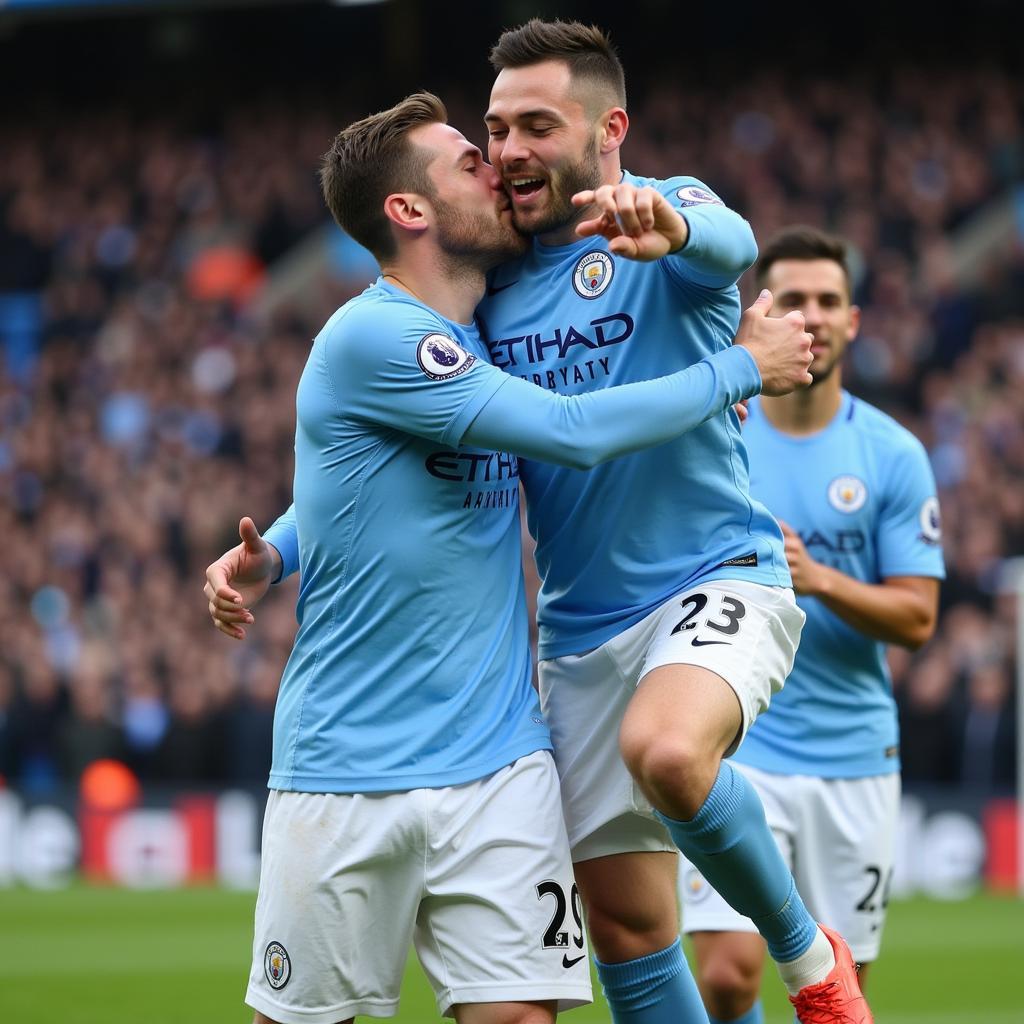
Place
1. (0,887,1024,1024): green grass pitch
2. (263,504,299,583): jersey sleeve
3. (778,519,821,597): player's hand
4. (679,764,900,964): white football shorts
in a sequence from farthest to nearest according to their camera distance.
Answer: (0,887,1024,1024): green grass pitch
(679,764,900,964): white football shorts
(778,519,821,597): player's hand
(263,504,299,583): jersey sleeve

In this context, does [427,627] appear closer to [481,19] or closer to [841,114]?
[841,114]

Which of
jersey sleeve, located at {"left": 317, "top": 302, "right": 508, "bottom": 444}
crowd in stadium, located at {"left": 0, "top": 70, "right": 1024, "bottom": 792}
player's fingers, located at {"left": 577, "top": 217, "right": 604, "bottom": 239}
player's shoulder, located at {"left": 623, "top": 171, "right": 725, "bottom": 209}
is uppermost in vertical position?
crowd in stadium, located at {"left": 0, "top": 70, "right": 1024, "bottom": 792}

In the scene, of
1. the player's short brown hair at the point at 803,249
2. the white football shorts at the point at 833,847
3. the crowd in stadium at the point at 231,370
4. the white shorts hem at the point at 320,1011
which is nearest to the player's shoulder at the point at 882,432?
the player's short brown hair at the point at 803,249

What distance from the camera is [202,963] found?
402 inches

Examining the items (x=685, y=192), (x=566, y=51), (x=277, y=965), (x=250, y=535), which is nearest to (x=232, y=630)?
(x=250, y=535)

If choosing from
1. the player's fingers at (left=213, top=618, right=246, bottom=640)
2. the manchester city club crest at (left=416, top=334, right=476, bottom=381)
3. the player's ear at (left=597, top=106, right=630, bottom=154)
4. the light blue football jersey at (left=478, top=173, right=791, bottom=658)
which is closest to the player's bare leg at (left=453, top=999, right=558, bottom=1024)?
the light blue football jersey at (left=478, top=173, right=791, bottom=658)

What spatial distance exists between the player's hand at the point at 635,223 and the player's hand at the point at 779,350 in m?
0.39

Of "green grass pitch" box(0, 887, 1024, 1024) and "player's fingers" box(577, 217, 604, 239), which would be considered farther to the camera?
"green grass pitch" box(0, 887, 1024, 1024)

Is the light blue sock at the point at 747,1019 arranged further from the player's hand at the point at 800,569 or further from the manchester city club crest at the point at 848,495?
the manchester city club crest at the point at 848,495

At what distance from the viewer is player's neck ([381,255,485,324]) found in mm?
4547

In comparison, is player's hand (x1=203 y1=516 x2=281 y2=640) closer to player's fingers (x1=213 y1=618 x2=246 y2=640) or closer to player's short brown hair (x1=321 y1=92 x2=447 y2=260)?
player's fingers (x1=213 y1=618 x2=246 y2=640)

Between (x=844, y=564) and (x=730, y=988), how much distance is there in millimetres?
1375

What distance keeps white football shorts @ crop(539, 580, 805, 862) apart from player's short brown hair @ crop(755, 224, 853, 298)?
192 centimetres

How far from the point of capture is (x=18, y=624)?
17.8m
